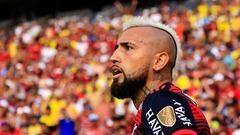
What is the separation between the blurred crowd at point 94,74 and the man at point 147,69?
5.09 m

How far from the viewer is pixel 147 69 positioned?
2588 mm

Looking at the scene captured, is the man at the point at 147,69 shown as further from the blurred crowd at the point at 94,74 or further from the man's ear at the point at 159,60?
the blurred crowd at the point at 94,74

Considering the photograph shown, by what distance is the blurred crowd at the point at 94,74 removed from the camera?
9438 millimetres

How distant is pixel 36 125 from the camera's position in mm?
10211

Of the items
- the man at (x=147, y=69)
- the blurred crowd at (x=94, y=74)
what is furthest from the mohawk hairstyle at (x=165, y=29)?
the blurred crowd at (x=94, y=74)

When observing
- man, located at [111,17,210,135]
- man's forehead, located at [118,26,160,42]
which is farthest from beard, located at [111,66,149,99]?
man's forehead, located at [118,26,160,42]

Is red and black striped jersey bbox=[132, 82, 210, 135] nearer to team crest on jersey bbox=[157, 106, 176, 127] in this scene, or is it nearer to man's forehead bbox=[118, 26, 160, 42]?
team crest on jersey bbox=[157, 106, 176, 127]

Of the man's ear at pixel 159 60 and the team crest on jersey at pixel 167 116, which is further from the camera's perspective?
the man's ear at pixel 159 60

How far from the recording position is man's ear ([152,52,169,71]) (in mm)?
2588

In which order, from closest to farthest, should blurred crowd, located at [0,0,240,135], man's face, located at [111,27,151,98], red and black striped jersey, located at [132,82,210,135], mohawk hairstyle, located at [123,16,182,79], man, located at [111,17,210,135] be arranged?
red and black striped jersey, located at [132,82,210,135], man, located at [111,17,210,135], man's face, located at [111,27,151,98], mohawk hairstyle, located at [123,16,182,79], blurred crowd, located at [0,0,240,135]

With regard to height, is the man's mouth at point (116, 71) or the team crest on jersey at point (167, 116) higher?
the man's mouth at point (116, 71)

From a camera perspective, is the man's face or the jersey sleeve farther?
the man's face

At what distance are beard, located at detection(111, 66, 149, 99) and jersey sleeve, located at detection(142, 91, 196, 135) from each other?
0.68 ft

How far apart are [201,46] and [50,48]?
5316 mm
